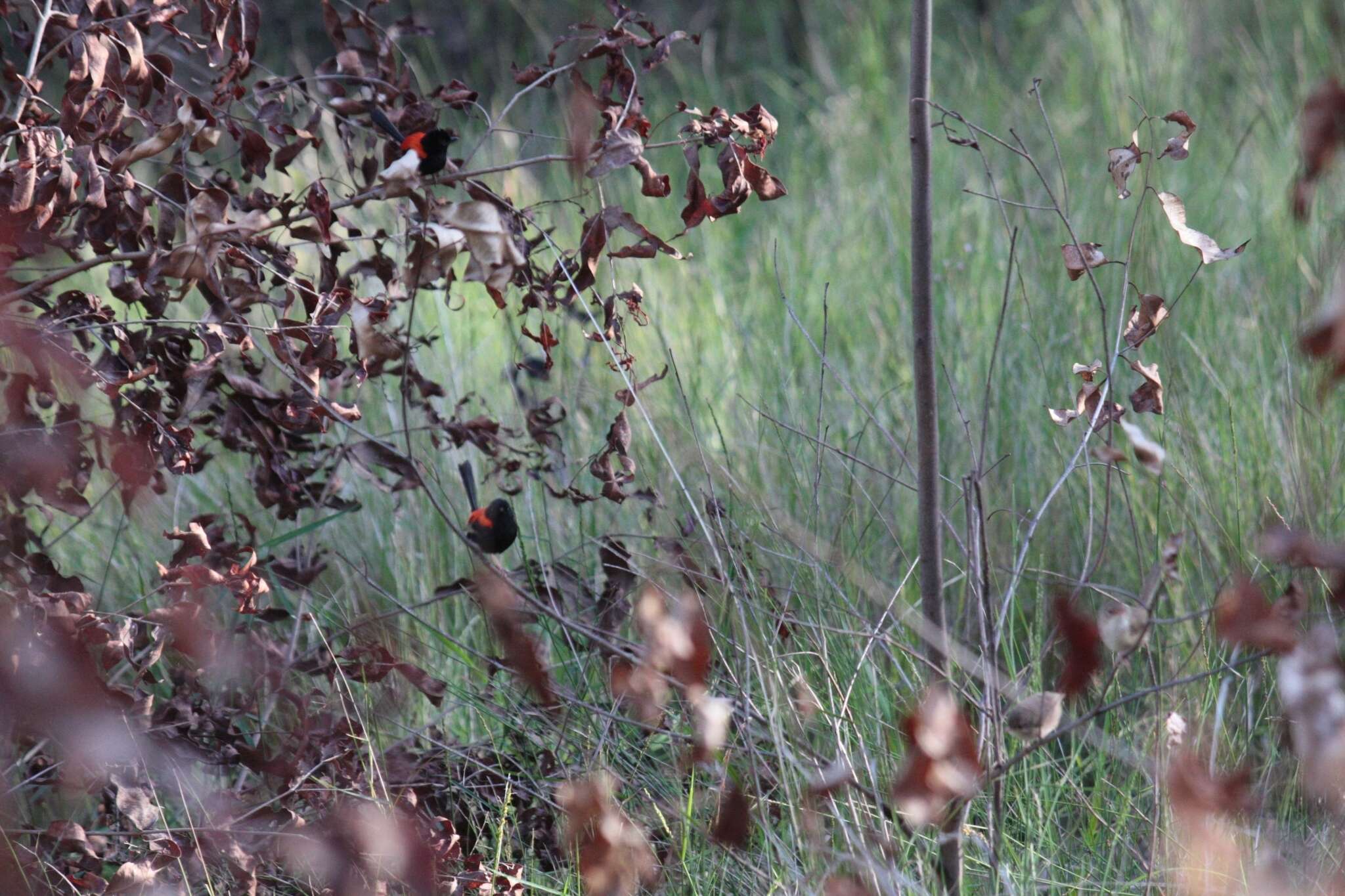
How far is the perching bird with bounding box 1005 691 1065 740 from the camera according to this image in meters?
1.08

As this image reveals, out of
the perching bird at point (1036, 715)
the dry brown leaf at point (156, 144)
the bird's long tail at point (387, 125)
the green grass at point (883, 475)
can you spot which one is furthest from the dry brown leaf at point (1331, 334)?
the bird's long tail at point (387, 125)

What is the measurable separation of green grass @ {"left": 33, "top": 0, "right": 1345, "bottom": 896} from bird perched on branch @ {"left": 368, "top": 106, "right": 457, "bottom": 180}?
44 centimetres

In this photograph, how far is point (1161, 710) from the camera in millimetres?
1777

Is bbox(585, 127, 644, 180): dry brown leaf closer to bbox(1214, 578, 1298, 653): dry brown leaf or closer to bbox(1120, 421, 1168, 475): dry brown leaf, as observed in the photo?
bbox(1120, 421, 1168, 475): dry brown leaf

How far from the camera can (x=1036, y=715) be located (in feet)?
3.57

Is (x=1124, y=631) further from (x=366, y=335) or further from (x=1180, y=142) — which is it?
(x=366, y=335)

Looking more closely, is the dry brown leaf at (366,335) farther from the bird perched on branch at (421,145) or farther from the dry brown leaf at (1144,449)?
the dry brown leaf at (1144,449)

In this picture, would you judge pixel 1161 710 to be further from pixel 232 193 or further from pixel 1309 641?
pixel 232 193

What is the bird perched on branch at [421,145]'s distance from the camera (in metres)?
1.67

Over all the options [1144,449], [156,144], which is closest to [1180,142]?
[1144,449]

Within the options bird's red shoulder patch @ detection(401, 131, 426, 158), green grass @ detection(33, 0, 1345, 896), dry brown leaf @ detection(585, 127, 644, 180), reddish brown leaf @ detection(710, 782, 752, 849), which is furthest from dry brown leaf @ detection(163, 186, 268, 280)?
reddish brown leaf @ detection(710, 782, 752, 849)

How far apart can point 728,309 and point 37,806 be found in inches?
83.4

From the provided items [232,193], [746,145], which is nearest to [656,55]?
[746,145]

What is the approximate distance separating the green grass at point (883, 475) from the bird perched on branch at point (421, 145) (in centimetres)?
44
